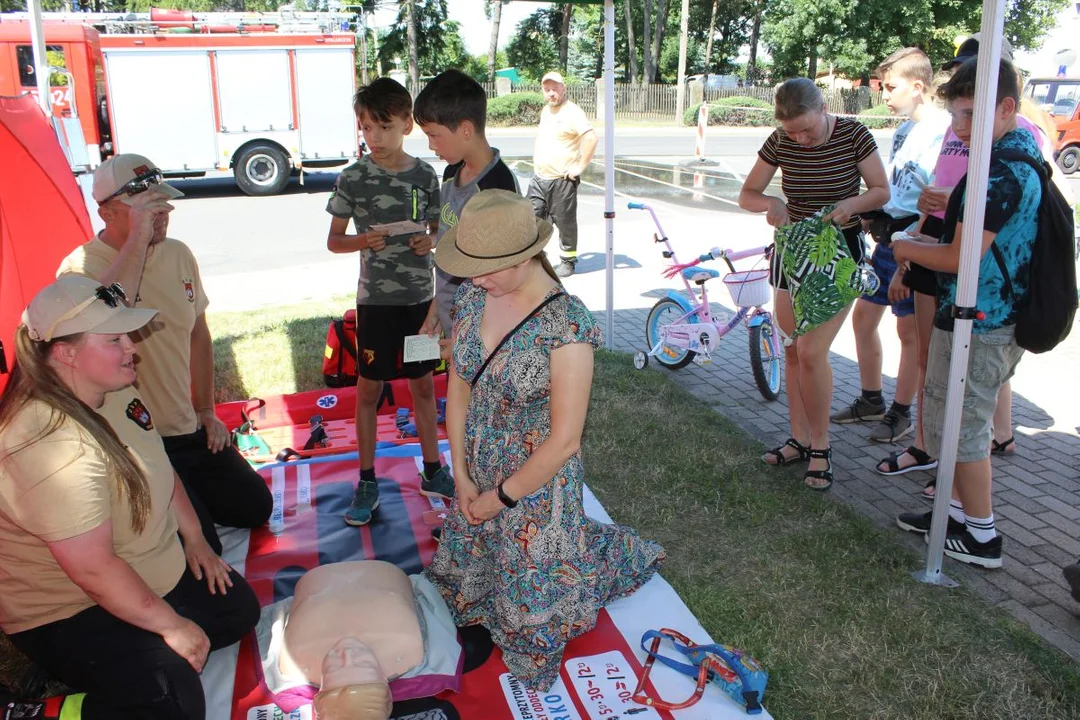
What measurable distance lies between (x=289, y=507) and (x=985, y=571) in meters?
3.07

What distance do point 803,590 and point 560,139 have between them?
5.54 meters

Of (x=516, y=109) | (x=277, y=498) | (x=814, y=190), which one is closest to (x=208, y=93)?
(x=277, y=498)

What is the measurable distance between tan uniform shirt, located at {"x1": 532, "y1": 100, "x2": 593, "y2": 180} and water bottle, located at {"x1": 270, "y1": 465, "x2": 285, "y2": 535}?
4681mm

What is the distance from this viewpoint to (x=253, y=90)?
14.0m

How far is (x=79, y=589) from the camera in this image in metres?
2.34

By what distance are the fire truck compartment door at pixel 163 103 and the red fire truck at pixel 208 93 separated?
0.6 inches

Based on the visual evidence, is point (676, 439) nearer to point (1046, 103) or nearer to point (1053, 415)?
point (1053, 415)

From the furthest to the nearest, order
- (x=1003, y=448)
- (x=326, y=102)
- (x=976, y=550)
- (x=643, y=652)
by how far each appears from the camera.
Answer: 1. (x=326, y=102)
2. (x=1003, y=448)
3. (x=976, y=550)
4. (x=643, y=652)

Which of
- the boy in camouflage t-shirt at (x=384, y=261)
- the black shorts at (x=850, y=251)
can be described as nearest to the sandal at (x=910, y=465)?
the black shorts at (x=850, y=251)

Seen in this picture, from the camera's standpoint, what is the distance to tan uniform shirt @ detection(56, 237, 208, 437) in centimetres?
321

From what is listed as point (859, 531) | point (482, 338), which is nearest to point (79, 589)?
point (482, 338)

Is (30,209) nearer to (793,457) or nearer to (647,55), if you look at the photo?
(793,457)

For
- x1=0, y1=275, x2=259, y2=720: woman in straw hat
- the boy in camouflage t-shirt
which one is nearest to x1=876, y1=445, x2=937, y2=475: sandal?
the boy in camouflage t-shirt

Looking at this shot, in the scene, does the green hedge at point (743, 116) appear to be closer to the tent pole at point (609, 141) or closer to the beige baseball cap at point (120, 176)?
the tent pole at point (609, 141)
